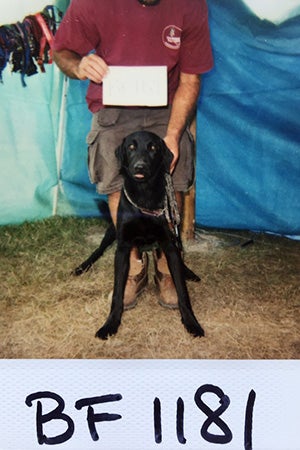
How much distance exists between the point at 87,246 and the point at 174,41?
634 mm

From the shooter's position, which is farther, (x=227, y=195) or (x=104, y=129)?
(x=227, y=195)

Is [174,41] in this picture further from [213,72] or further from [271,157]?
[271,157]

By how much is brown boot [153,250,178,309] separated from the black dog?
6 centimetres

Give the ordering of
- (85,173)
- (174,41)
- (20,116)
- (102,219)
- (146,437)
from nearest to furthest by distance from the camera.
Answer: (146,437) < (174,41) < (20,116) < (102,219) < (85,173)

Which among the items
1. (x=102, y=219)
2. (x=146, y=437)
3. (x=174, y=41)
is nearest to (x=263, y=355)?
(x=146, y=437)

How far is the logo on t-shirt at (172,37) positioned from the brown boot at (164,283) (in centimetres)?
56

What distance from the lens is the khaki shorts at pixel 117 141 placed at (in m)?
1.27

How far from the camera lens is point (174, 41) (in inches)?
47.3

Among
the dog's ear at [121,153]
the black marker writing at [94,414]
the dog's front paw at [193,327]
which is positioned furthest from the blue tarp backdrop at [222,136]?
the black marker writing at [94,414]

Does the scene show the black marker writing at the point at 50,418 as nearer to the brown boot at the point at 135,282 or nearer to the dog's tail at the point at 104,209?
the brown boot at the point at 135,282

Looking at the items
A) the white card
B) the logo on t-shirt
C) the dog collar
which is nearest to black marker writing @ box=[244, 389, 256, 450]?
the dog collar

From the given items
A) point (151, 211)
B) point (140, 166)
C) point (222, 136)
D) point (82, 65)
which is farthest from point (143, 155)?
point (222, 136)

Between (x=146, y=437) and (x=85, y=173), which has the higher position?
(x=85, y=173)

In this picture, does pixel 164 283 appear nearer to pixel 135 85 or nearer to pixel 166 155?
pixel 166 155
